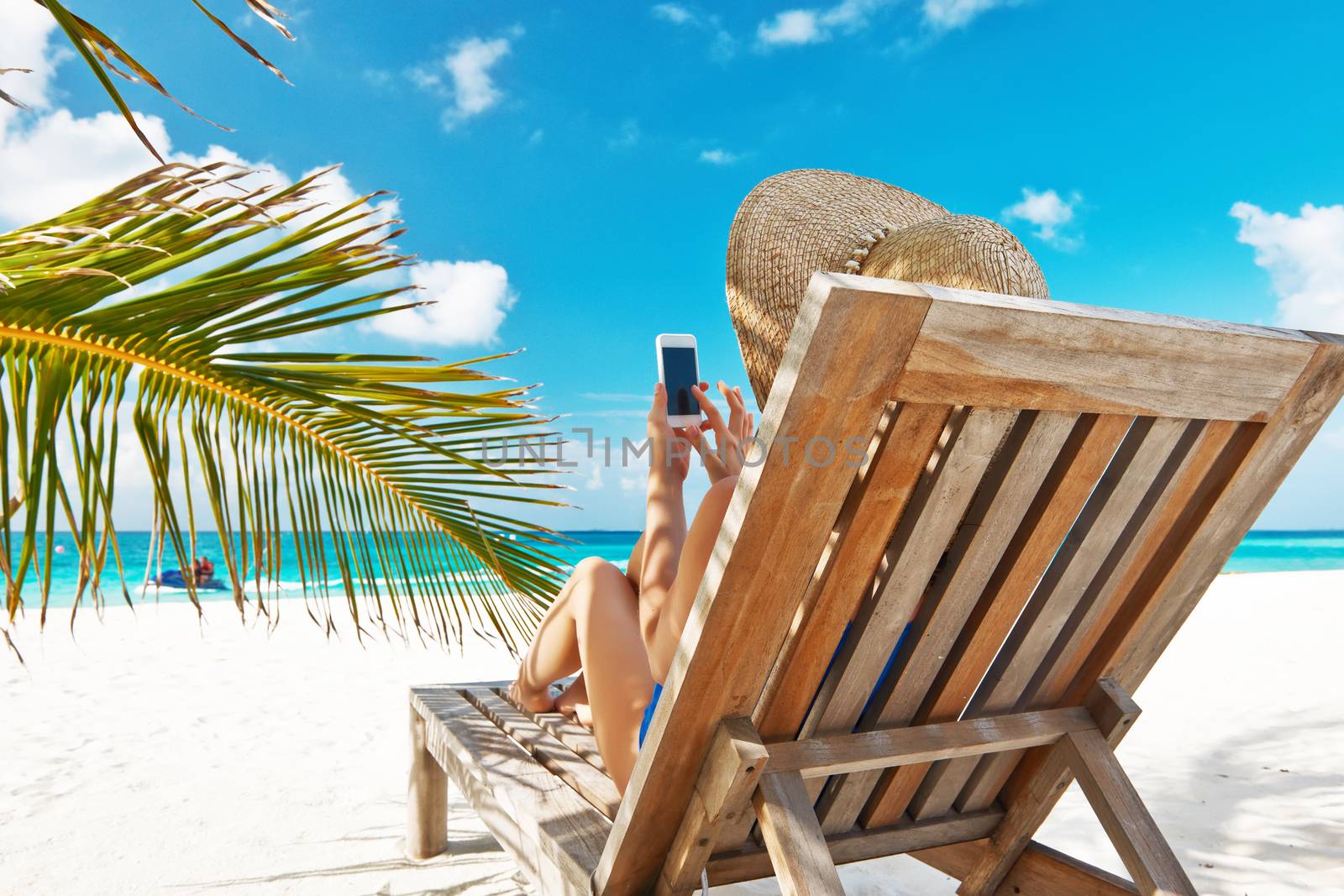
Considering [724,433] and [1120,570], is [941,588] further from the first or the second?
[724,433]

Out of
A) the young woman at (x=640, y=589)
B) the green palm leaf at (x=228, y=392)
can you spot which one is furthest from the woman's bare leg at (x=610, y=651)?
the green palm leaf at (x=228, y=392)

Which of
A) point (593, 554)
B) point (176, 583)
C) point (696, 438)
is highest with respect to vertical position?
point (593, 554)

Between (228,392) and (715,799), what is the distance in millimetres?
1060

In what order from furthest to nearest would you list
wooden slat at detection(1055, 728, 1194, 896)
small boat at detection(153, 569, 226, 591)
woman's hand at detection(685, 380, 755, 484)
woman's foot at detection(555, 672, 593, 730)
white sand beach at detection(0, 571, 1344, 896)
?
1. small boat at detection(153, 569, 226, 591)
2. white sand beach at detection(0, 571, 1344, 896)
3. woman's foot at detection(555, 672, 593, 730)
4. woman's hand at detection(685, 380, 755, 484)
5. wooden slat at detection(1055, 728, 1194, 896)

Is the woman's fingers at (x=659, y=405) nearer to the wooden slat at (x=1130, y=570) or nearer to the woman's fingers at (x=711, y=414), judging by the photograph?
the woman's fingers at (x=711, y=414)

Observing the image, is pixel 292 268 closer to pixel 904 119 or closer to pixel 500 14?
pixel 500 14

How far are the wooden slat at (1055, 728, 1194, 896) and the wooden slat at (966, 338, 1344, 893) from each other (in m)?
0.08

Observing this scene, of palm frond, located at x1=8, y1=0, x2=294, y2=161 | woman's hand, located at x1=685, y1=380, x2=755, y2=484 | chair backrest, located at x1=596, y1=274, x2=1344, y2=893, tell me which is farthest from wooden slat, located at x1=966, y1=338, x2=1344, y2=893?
palm frond, located at x1=8, y1=0, x2=294, y2=161

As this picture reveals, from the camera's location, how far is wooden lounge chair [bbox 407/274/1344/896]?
858 mm

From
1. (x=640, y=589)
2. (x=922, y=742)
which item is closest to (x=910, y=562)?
(x=922, y=742)

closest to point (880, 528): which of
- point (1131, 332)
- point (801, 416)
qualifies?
point (801, 416)

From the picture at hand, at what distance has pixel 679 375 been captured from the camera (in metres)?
1.58

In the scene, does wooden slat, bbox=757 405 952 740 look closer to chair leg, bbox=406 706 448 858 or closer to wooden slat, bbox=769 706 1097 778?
wooden slat, bbox=769 706 1097 778

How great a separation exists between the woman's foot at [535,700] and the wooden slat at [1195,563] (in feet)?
3.20
